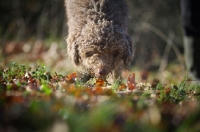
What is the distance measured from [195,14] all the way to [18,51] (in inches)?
236

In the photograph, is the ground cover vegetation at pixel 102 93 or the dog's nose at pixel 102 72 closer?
Answer: the ground cover vegetation at pixel 102 93

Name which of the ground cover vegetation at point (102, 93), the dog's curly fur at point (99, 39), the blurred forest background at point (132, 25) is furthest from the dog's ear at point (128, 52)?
the blurred forest background at point (132, 25)

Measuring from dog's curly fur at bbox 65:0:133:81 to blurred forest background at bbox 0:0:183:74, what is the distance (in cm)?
456

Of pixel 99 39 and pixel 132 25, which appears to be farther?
pixel 132 25

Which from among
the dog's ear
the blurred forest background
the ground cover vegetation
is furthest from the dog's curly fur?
the blurred forest background

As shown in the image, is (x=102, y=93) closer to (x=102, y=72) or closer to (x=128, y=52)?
(x=102, y=72)

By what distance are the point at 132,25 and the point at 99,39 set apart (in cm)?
603

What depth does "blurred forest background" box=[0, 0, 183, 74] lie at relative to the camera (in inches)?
452

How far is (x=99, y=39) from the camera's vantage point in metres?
5.75

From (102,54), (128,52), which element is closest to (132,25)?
(128,52)

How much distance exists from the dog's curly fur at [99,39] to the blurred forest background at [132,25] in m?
4.56

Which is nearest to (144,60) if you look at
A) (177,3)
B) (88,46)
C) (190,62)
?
(177,3)

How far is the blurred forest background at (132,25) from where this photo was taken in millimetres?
11484

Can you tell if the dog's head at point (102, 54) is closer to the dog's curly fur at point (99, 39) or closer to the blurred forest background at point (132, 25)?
the dog's curly fur at point (99, 39)
